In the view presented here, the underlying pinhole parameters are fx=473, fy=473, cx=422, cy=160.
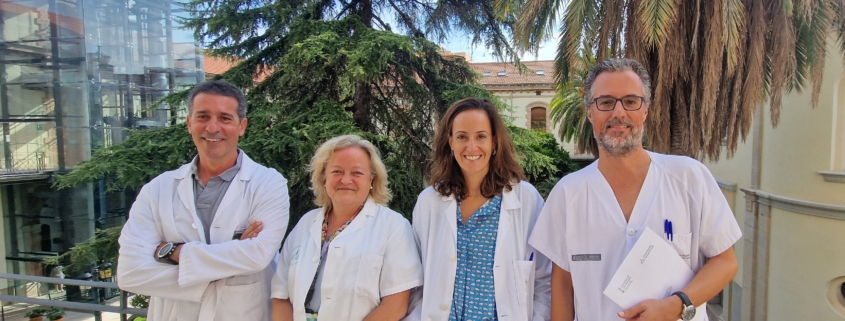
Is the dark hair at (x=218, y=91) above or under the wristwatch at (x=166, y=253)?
above

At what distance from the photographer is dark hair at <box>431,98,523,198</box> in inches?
94.3

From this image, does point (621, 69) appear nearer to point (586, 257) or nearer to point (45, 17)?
point (586, 257)

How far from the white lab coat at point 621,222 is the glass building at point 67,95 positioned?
16.4m

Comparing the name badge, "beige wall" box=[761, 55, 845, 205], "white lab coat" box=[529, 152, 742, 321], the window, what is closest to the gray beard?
"white lab coat" box=[529, 152, 742, 321]

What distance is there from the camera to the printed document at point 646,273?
1.87 m

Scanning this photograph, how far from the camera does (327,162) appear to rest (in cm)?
246

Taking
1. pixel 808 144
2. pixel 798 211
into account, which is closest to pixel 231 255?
pixel 808 144

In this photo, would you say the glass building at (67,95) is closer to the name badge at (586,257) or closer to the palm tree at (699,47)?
the palm tree at (699,47)

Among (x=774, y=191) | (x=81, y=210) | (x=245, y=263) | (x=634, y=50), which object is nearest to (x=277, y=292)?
(x=245, y=263)

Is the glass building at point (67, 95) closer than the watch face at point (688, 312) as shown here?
No

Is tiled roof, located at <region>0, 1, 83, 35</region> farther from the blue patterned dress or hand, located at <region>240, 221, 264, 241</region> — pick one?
the blue patterned dress

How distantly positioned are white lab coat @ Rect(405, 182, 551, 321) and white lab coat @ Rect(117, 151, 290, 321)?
30.7 inches

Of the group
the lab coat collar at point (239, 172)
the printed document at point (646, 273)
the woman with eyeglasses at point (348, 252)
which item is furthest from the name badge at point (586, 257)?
the lab coat collar at point (239, 172)

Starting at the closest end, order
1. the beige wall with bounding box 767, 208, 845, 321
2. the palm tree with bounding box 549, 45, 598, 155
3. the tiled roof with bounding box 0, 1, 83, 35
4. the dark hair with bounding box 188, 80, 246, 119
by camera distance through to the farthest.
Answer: the dark hair with bounding box 188, 80, 246, 119 < the palm tree with bounding box 549, 45, 598, 155 < the beige wall with bounding box 767, 208, 845, 321 < the tiled roof with bounding box 0, 1, 83, 35
